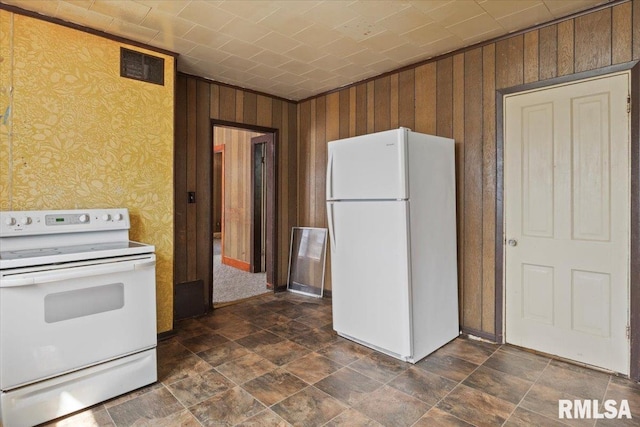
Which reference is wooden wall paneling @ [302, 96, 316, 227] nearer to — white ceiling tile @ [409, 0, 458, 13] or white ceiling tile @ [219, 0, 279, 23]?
white ceiling tile @ [219, 0, 279, 23]

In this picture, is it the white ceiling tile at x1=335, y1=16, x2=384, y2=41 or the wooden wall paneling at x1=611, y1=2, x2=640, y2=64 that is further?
the white ceiling tile at x1=335, y1=16, x2=384, y2=41

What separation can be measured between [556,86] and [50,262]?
3424 mm

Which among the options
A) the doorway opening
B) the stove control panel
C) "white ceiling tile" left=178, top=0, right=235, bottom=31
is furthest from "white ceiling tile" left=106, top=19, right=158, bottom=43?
the doorway opening

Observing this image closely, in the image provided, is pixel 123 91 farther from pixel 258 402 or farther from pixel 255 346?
pixel 258 402

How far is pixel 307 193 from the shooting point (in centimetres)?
452

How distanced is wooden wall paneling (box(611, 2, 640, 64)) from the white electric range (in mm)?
3296

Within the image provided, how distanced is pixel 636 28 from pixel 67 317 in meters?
3.82

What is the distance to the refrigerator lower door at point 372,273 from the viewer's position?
256 centimetres

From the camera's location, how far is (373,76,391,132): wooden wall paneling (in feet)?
11.8

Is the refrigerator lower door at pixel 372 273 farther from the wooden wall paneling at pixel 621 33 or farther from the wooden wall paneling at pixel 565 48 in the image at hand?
the wooden wall paneling at pixel 621 33

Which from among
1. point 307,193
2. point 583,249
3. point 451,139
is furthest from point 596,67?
point 307,193

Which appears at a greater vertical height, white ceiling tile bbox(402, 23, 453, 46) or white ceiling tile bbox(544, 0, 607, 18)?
white ceiling tile bbox(402, 23, 453, 46)

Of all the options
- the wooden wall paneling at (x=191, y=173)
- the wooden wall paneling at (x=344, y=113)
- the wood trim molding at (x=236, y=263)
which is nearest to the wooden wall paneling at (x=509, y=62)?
the wooden wall paneling at (x=344, y=113)

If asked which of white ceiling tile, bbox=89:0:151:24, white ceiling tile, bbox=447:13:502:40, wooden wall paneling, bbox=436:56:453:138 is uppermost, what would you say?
white ceiling tile, bbox=447:13:502:40
